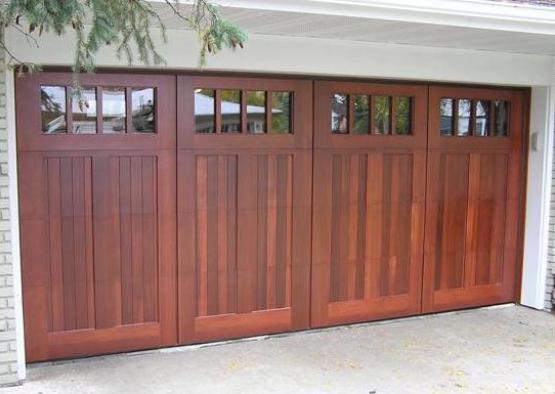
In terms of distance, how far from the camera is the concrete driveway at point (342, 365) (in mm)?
4246

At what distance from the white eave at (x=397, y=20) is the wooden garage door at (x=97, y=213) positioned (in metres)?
0.83

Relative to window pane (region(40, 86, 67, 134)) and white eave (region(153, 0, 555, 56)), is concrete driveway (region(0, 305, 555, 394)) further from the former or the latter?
white eave (region(153, 0, 555, 56))

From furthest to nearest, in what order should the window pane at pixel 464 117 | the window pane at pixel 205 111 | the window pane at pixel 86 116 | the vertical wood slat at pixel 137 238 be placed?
the window pane at pixel 464 117, the window pane at pixel 205 111, the vertical wood slat at pixel 137 238, the window pane at pixel 86 116

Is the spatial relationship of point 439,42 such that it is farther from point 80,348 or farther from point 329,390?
point 80,348

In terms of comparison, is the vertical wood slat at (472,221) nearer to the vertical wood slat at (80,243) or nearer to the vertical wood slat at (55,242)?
the vertical wood slat at (80,243)

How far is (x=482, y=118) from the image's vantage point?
19.8ft

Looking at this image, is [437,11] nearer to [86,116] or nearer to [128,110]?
[128,110]

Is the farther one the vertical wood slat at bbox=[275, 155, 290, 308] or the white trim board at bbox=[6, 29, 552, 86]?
the vertical wood slat at bbox=[275, 155, 290, 308]

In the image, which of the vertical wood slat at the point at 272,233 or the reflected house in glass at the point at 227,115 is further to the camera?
the vertical wood slat at the point at 272,233

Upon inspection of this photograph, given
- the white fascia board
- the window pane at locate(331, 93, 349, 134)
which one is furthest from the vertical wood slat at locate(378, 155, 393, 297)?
the white fascia board

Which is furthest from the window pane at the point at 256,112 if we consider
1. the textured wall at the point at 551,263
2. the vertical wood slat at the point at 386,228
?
the textured wall at the point at 551,263

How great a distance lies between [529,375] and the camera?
14.9ft

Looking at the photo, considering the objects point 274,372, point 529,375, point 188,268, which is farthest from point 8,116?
point 529,375

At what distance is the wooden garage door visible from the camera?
443 cm
